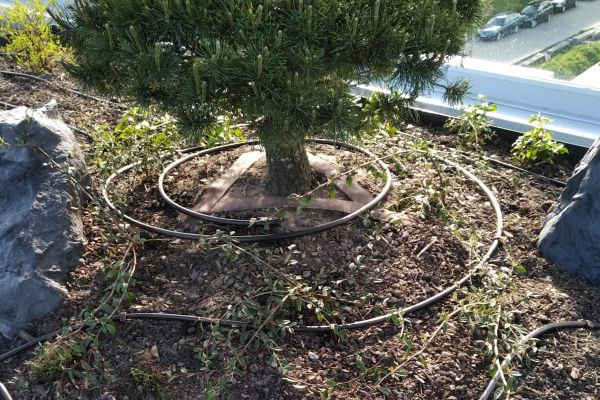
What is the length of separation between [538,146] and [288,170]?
51.0 inches

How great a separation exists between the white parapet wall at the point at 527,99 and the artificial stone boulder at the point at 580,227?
2.53 feet

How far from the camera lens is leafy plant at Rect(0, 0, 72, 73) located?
438 centimetres

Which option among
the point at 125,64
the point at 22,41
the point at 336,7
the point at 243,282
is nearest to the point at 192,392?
the point at 243,282

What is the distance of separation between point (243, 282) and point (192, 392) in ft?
1.58

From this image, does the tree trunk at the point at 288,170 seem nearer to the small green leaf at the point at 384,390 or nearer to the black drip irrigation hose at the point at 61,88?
the small green leaf at the point at 384,390

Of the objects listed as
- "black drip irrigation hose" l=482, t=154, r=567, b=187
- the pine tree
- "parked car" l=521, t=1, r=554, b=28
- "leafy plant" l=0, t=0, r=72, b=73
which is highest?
the pine tree

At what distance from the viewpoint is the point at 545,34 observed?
3654 mm

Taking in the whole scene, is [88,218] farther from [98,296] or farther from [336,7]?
[336,7]

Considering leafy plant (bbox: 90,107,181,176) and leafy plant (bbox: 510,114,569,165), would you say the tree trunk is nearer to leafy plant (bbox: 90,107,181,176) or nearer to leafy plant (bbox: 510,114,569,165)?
leafy plant (bbox: 90,107,181,176)

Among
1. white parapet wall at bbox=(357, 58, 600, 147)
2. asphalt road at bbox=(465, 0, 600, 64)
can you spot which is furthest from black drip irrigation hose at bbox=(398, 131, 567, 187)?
asphalt road at bbox=(465, 0, 600, 64)

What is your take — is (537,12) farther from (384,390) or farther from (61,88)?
(61,88)

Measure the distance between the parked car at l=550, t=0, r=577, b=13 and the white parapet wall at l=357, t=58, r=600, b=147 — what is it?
0.34 m

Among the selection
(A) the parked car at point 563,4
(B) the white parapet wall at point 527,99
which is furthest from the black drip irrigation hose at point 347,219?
(A) the parked car at point 563,4

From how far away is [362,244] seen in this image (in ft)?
8.59
